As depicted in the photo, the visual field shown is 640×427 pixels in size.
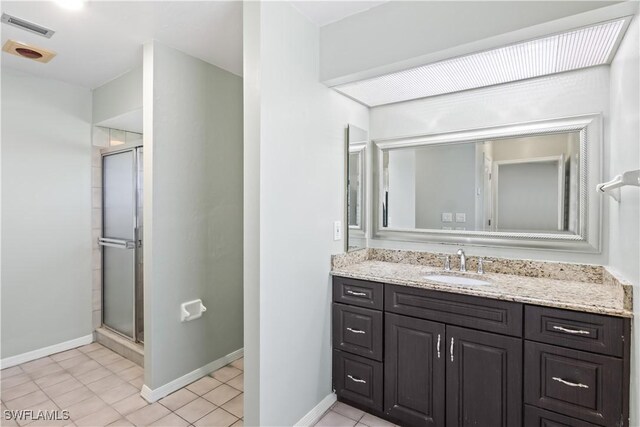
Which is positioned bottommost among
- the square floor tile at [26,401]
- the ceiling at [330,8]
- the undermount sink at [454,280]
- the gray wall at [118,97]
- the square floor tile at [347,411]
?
the square floor tile at [26,401]

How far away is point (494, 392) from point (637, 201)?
109 centimetres

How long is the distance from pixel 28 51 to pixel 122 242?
1624mm

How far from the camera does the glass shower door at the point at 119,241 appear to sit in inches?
115

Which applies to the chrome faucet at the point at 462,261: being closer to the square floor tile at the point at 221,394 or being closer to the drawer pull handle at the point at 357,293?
the drawer pull handle at the point at 357,293

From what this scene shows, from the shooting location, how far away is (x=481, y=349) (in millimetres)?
1666

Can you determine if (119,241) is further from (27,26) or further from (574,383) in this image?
(574,383)

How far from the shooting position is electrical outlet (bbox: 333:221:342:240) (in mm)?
2256

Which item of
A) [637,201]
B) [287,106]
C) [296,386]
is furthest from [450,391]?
[287,106]

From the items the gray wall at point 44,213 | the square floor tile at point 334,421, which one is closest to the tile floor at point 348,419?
the square floor tile at point 334,421

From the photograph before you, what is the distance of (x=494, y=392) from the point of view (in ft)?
5.35

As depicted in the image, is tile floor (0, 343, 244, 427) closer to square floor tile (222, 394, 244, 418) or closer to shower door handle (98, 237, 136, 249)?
square floor tile (222, 394, 244, 418)

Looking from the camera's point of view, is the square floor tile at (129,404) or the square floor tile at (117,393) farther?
the square floor tile at (117,393)

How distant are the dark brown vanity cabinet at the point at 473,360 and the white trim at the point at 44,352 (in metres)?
2.60

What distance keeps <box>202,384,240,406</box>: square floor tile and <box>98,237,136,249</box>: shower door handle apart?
144 cm
